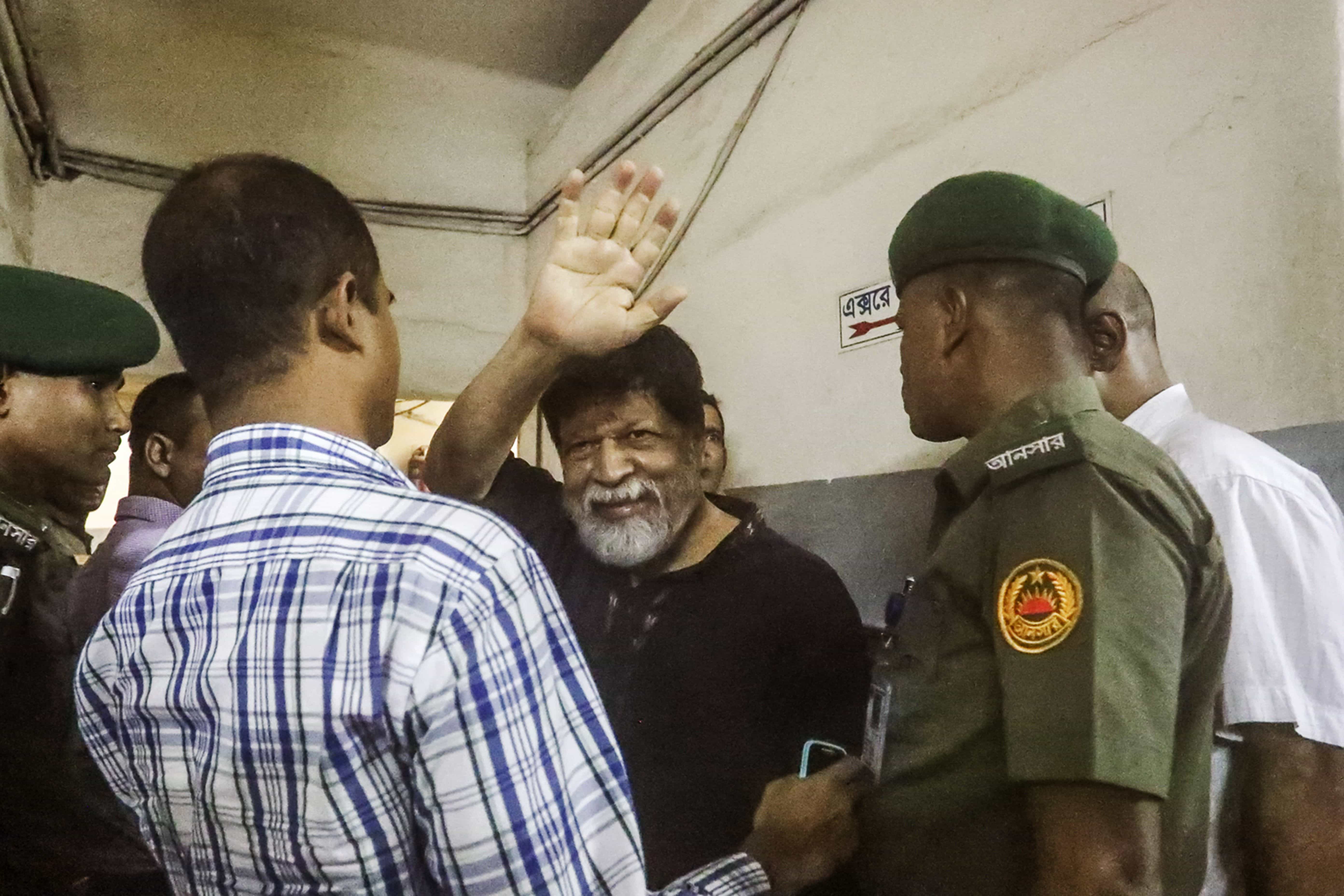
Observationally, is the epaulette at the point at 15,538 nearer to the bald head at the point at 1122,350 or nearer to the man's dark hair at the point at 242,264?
the man's dark hair at the point at 242,264

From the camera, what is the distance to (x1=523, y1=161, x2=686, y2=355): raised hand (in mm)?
1183

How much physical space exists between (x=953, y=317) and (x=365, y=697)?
754 mm

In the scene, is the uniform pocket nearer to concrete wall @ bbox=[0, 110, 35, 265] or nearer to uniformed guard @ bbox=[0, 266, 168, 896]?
uniformed guard @ bbox=[0, 266, 168, 896]

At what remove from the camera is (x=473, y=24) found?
120 inches

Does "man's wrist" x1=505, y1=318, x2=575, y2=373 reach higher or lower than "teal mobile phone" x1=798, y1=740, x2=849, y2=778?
higher

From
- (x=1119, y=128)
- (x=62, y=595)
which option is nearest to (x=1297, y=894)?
Result: (x=1119, y=128)

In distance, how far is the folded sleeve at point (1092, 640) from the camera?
694 millimetres

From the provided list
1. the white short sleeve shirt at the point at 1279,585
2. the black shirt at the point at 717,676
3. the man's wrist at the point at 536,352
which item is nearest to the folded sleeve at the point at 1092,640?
the white short sleeve shirt at the point at 1279,585

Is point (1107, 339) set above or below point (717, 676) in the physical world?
above

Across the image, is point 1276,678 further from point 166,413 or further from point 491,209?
point 491,209

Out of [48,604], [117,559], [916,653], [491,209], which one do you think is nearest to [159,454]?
[117,559]

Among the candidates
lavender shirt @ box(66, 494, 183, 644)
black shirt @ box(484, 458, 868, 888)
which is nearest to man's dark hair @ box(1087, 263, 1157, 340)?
black shirt @ box(484, 458, 868, 888)

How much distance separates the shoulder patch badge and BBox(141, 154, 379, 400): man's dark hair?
0.67m

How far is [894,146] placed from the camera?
169 cm
